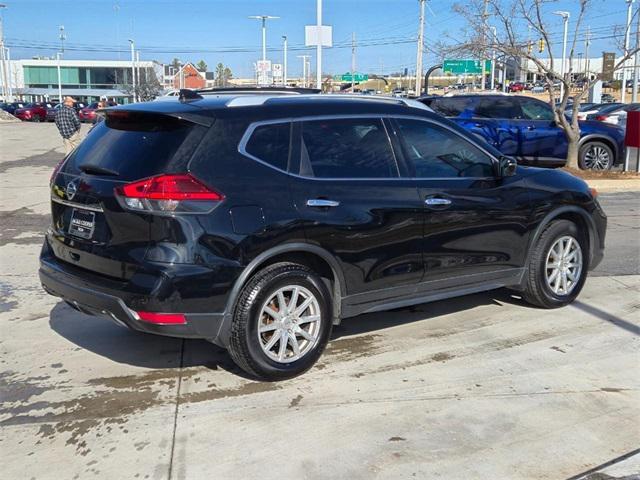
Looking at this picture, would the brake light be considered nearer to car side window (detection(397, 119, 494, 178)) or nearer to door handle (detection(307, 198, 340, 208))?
door handle (detection(307, 198, 340, 208))

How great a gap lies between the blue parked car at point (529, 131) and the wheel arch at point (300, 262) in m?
10.9

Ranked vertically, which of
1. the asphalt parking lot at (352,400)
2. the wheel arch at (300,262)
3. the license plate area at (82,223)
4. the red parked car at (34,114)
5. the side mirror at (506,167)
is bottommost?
the asphalt parking lot at (352,400)

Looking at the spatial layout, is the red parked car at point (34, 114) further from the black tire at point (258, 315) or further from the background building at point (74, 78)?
the black tire at point (258, 315)

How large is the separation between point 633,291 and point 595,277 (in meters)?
0.55

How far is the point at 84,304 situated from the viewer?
421 centimetres

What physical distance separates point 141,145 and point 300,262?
1244 mm

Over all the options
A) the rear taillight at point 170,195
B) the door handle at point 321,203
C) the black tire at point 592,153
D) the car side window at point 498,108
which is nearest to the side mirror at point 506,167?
the door handle at point 321,203

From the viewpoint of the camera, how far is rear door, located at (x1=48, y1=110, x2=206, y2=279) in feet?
13.0

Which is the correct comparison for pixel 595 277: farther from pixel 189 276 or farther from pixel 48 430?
pixel 48 430

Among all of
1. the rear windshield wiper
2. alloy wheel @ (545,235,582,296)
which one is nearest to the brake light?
the rear windshield wiper

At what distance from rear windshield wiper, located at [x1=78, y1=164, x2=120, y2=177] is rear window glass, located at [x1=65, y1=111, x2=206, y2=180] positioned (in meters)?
0.02

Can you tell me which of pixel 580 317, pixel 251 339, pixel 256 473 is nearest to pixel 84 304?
pixel 251 339

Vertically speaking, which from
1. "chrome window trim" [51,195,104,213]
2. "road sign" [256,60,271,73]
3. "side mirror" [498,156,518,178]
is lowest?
"chrome window trim" [51,195,104,213]

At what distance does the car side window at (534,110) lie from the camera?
1510 cm
